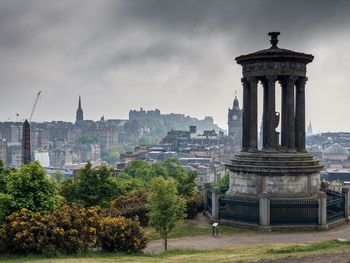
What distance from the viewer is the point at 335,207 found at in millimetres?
34469

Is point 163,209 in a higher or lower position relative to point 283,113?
lower

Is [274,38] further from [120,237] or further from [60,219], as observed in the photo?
[60,219]

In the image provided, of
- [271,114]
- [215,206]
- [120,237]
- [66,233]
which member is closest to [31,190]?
[66,233]

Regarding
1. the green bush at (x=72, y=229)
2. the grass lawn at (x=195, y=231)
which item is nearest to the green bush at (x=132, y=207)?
the grass lawn at (x=195, y=231)

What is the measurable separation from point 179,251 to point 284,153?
12.2m

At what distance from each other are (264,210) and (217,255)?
352 inches

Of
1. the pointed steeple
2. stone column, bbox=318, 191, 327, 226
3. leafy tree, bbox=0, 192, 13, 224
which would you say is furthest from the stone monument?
the pointed steeple

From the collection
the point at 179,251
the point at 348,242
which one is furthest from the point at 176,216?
the point at 348,242

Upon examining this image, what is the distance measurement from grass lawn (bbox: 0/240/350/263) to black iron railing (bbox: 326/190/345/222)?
814cm

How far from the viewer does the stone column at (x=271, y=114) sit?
35312mm

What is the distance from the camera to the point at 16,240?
2388cm

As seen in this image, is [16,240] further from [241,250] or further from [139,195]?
[139,195]

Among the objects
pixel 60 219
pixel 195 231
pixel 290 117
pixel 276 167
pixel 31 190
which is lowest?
pixel 195 231

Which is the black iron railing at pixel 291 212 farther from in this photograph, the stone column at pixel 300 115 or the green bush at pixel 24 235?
the green bush at pixel 24 235
